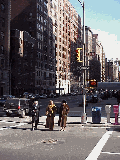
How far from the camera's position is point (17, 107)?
86.2 ft

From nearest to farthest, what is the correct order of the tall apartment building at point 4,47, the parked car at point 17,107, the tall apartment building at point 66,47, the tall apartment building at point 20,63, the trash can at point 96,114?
1. the trash can at point 96,114
2. the parked car at point 17,107
3. the tall apartment building at point 20,63
4. the tall apartment building at point 4,47
5. the tall apartment building at point 66,47

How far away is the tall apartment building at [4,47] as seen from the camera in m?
69.2

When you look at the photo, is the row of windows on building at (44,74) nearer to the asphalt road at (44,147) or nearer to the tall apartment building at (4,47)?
the tall apartment building at (4,47)

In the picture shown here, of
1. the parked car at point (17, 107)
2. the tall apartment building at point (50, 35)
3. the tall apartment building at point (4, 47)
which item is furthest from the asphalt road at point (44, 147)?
the tall apartment building at point (50, 35)

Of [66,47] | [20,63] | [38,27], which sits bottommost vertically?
[20,63]

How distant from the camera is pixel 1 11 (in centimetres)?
7125

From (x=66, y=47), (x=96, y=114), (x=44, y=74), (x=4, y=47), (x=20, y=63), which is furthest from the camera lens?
(x=66, y=47)

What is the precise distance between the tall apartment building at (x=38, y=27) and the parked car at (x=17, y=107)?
63128mm

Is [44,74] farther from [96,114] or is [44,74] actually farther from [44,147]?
[44,147]

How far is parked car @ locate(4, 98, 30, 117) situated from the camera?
2617cm

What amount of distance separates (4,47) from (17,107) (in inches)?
1883

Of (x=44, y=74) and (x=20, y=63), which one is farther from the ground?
(x=20, y=63)

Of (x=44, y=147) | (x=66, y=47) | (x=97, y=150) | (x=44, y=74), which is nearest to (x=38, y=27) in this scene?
(x=44, y=74)

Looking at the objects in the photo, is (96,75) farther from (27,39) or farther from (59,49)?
(27,39)
